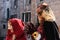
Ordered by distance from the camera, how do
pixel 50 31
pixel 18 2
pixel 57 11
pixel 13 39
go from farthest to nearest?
pixel 18 2 → pixel 57 11 → pixel 13 39 → pixel 50 31

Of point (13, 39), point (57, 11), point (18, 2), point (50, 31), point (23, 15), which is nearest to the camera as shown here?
point (50, 31)

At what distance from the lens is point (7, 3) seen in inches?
516

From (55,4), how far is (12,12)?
138 inches

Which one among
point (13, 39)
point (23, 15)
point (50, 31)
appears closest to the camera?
point (50, 31)

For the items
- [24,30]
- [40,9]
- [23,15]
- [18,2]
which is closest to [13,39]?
[24,30]

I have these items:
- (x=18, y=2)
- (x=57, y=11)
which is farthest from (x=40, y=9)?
(x=18, y=2)

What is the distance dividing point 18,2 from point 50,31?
33.7 feet

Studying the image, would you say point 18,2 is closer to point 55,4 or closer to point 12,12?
point 12,12

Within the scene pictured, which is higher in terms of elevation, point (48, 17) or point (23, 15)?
point (48, 17)

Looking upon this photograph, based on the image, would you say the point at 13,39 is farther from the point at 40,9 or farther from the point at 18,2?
the point at 18,2

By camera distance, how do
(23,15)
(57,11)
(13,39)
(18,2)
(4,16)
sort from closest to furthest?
(13,39)
(57,11)
(23,15)
(18,2)
(4,16)

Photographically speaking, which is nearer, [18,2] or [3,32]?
[18,2]

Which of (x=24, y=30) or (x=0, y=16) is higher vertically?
(x=24, y=30)

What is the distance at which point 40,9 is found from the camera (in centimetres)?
181
